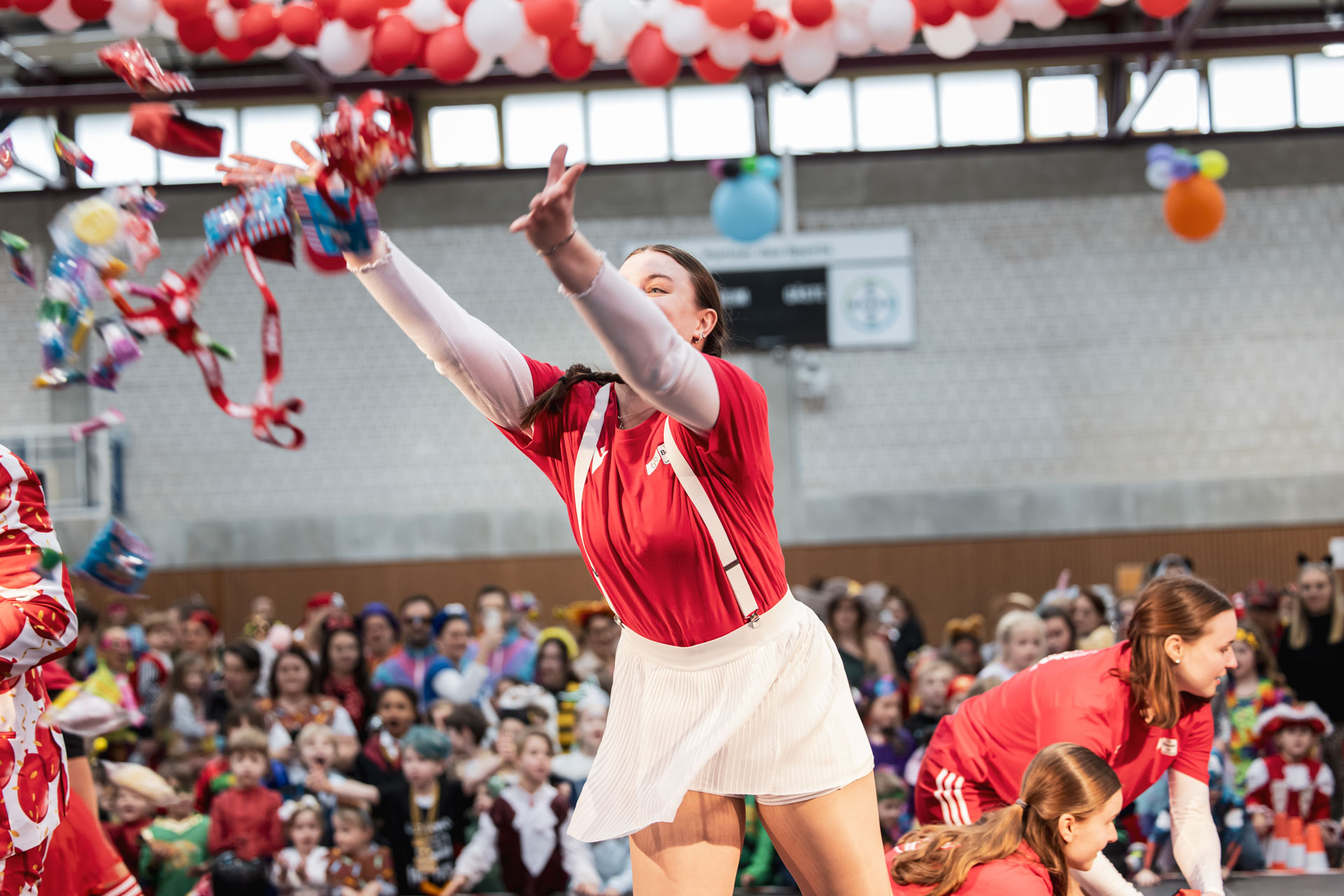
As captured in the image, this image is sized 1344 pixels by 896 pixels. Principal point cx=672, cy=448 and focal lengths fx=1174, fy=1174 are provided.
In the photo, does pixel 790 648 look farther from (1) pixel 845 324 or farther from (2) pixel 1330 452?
(2) pixel 1330 452

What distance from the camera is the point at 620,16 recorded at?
225 inches

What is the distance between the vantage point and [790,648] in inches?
67.7

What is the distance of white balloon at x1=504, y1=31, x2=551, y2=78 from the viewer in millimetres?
5551

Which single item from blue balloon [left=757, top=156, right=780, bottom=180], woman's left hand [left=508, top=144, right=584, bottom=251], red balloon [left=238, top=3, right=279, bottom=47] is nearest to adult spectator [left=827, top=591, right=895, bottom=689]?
blue balloon [left=757, top=156, right=780, bottom=180]

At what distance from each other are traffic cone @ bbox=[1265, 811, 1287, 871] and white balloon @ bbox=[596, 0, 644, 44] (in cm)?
457

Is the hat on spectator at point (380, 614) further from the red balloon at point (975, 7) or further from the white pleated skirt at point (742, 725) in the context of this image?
the white pleated skirt at point (742, 725)

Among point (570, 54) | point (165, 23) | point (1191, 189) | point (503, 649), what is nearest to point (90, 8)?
point (165, 23)

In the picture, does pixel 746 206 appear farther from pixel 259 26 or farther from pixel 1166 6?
pixel 259 26

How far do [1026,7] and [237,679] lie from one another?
512 cm

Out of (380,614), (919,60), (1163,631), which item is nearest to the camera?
(1163,631)

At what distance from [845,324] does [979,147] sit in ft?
7.15

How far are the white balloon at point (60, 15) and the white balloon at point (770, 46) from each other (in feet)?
9.81

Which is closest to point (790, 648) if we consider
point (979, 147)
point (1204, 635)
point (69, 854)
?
point (1204, 635)

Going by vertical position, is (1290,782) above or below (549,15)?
below
